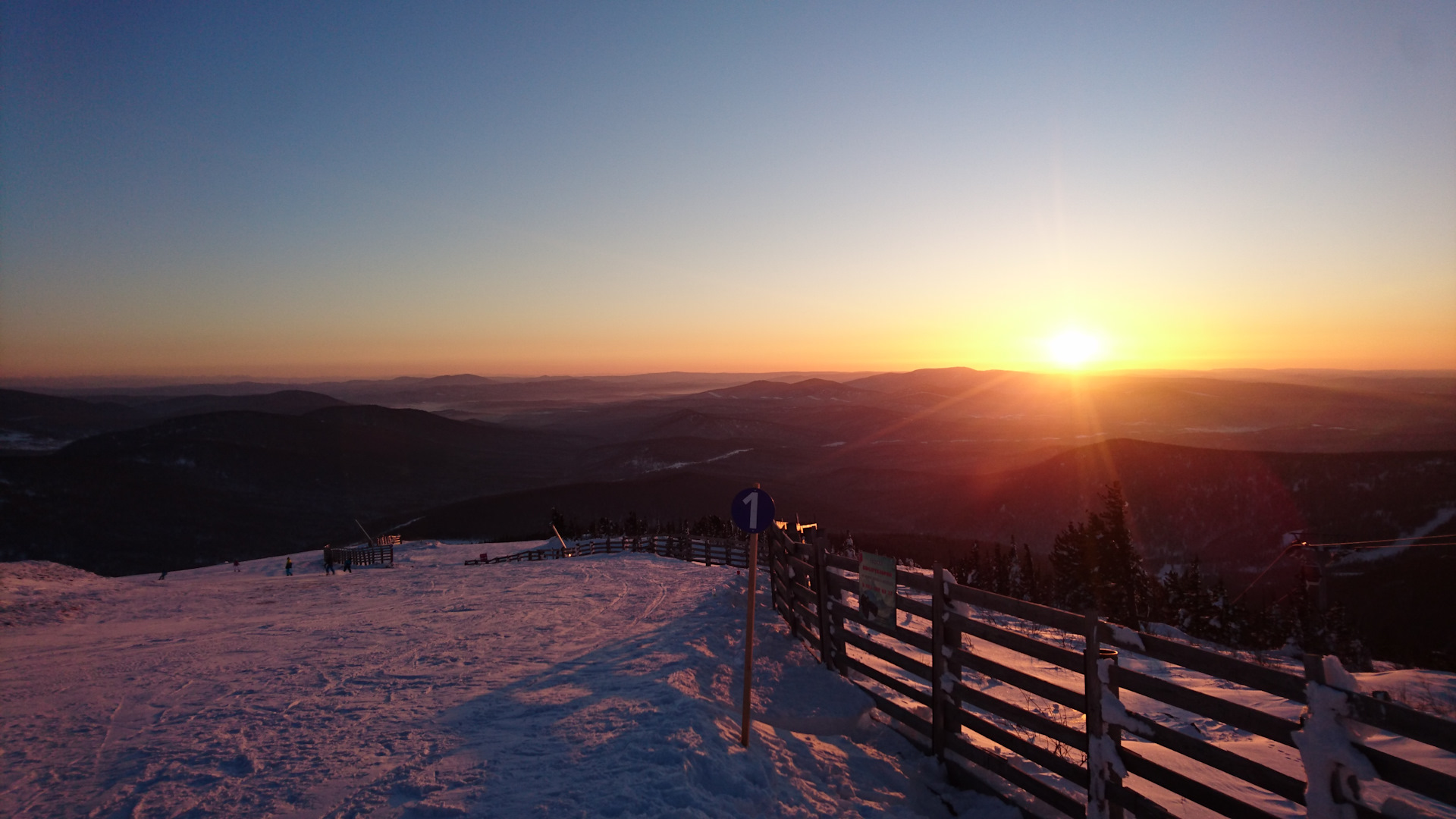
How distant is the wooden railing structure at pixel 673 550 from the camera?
28516 mm

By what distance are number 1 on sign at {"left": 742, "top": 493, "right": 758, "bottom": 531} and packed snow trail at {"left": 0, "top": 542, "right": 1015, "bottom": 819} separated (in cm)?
215

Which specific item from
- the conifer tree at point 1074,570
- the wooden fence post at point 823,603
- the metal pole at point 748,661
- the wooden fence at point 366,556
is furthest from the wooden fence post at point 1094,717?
the conifer tree at point 1074,570

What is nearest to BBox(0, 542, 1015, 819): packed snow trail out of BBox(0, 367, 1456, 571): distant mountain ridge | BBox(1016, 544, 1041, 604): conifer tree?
BBox(1016, 544, 1041, 604): conifer tree

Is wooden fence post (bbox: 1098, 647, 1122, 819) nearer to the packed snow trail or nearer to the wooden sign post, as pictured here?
the packed snow trail

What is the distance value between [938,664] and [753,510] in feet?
8.47

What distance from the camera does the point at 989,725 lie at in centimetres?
665

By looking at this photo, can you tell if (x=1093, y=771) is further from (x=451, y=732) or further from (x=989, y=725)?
(x=451, y=732)

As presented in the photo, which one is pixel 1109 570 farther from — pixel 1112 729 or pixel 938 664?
pixel 1112 729

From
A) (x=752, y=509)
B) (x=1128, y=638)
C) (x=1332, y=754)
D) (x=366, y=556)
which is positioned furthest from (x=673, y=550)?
(x=1332, y=754)

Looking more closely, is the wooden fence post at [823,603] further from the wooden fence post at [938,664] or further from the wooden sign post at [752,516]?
the wooden fence post at [938,664]

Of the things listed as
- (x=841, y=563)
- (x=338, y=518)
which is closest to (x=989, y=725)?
(x=841, y=563)

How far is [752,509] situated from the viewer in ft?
25.7

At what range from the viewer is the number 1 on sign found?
25.4 ft

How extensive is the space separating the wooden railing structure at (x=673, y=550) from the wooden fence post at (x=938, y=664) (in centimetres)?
1989
